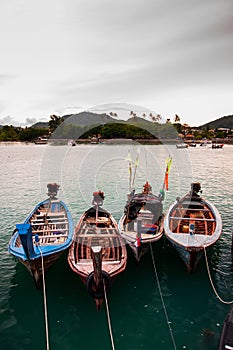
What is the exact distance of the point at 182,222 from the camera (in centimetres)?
1480

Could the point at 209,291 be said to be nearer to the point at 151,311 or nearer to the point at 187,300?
the point at 187,300

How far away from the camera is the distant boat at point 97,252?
8.87 m

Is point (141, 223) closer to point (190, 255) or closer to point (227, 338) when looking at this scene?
→ point (190, 255)

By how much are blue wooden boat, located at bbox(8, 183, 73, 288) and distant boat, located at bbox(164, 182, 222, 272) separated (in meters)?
4.87

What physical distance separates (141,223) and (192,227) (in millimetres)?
2365

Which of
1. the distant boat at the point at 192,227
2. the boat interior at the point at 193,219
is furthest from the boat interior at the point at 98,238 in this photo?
the boat interior at the point at 193,219

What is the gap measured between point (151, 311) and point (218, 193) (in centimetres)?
2122

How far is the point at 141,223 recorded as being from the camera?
12508 mm

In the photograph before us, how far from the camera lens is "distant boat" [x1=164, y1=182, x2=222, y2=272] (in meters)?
10.9

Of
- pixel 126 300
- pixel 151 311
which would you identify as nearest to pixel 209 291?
pixel 151 311

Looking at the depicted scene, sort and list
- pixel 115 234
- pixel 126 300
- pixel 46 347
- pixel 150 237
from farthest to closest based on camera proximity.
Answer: pixel 115 234 → pixel 150 237 → pixel 126 300 → pixel 46 347

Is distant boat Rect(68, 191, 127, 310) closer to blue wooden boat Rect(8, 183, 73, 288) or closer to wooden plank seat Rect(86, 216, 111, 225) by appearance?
wooden plank seat Rect(86, 216, 111, 225)

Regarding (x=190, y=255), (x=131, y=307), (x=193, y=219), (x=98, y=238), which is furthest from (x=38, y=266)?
(x=193, y=219)

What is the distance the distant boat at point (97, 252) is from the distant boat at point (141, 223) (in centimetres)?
51
